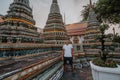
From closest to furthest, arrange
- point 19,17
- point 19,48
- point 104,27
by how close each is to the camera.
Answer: point 104,27 < point 19,48 < point 19,17

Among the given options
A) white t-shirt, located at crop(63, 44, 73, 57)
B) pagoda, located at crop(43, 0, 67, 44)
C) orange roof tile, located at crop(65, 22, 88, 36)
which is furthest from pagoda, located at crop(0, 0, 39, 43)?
orange roof tile, located at crop(65, 22, 88, 36)

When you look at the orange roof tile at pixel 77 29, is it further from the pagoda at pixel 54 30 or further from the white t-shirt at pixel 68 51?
the white t-shirt at pixel 68 51

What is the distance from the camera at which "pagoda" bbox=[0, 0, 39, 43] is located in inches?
261

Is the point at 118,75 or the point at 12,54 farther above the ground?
the point at 12,54

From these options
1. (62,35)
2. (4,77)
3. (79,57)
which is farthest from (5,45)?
(62,35)

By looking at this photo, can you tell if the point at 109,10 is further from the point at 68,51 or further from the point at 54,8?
the point at 54,8

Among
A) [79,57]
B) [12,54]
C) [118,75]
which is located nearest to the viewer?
[118,75]

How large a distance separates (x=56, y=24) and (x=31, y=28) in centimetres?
442

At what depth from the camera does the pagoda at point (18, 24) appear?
6.64 metres

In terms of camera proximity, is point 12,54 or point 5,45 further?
point 12,54

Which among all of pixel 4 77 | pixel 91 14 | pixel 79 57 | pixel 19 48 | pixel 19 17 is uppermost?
pixel 91 14

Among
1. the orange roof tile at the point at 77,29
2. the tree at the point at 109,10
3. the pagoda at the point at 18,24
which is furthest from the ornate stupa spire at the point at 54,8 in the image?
the orange roof tile at the point at 77,29

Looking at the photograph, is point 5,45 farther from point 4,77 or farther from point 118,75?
point 118,75

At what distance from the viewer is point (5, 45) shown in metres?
4.58
